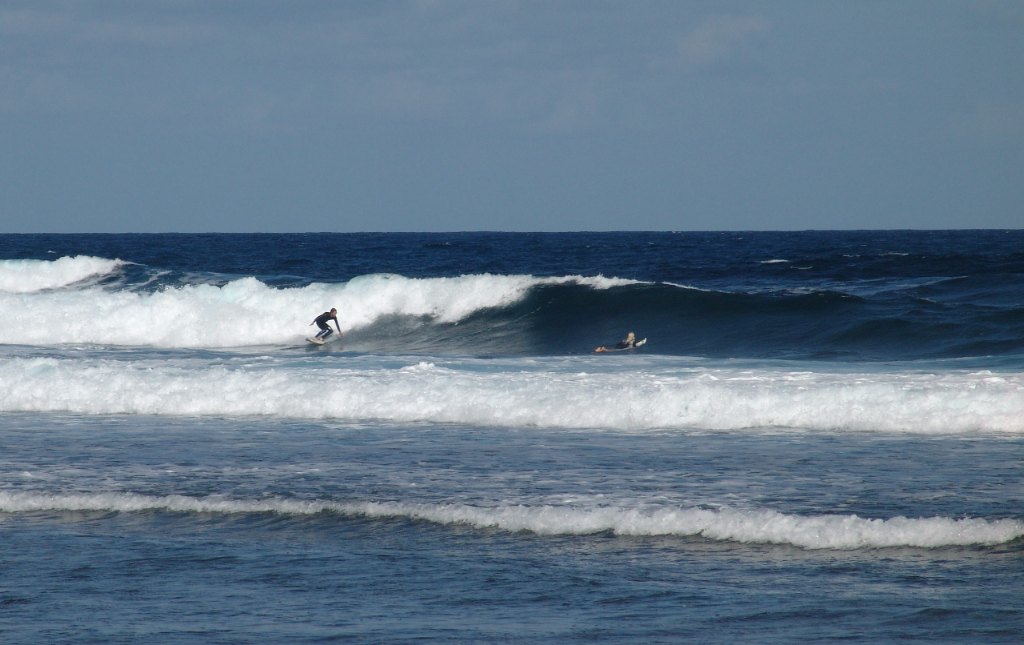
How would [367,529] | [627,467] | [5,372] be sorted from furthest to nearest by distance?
[5,372]
[627,467]
[367,529]

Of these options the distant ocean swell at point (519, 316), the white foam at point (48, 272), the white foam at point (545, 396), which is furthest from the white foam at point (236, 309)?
the white foam at point (545, 396)

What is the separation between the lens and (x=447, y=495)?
28.5 ft

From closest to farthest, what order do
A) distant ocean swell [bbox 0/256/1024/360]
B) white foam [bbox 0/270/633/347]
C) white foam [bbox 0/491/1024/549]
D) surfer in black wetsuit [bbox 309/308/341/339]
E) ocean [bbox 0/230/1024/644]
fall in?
ocean [bbox 0/230/1024/644] < white foam [bbox 0/491/1024/549] < distant ocean swell [bbox 0/256/1024/360] < surfer in black wetsuit [bbox 309/308/341/339] < white foam [bbox 0/270/633/347]

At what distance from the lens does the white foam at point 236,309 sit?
25.3 metres

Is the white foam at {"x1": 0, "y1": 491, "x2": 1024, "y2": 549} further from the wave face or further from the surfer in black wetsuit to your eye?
the surfer in black wetsuit

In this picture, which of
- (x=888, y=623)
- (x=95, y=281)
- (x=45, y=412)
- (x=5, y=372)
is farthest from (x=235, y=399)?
(x=95, y=281)

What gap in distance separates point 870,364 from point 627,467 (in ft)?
27.5

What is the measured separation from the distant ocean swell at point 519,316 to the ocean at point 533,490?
0.77 feet

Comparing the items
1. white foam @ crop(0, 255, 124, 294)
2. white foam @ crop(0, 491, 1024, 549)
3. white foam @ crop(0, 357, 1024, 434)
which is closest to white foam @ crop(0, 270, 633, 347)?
white foam @ crop(0, 255, 124, 294)

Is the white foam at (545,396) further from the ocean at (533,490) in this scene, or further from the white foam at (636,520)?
the white foam at (636,520)

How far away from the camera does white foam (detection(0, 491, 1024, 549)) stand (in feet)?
23.4

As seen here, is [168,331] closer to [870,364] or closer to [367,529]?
[870,364]

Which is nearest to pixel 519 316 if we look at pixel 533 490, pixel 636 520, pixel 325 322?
pixel 325 322

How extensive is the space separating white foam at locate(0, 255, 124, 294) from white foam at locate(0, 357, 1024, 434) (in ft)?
67.5
